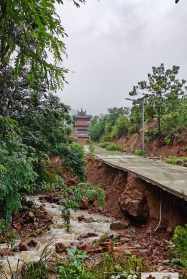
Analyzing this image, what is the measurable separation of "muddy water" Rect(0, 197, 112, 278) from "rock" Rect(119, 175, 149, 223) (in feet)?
1.93

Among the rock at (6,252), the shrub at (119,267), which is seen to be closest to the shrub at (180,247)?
the shrub at (119,267)

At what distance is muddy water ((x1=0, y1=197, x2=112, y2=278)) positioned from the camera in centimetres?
575

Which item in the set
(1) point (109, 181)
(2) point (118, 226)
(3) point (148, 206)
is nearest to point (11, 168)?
(2) point (118, 226)

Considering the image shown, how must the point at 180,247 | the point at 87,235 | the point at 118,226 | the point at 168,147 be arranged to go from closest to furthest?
the point at 180,247
the point at 87,235
the point at 118,226
the point at 168,147

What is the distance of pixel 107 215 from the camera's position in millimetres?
9562

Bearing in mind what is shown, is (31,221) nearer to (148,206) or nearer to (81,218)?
(81,218)

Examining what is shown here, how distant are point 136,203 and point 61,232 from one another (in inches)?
67.4

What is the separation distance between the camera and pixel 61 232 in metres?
7.69

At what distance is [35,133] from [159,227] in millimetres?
3601

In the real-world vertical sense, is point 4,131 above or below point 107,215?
above

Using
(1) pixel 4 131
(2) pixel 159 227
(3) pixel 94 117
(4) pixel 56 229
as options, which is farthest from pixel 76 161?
(3) pixel 94 117

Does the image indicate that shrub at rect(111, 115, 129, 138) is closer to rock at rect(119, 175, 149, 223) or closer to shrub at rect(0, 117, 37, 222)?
rock at rect(119, 175, 149, 223)

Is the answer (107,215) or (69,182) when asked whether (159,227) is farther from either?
(69,182)

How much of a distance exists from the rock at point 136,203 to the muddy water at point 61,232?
588 mm
